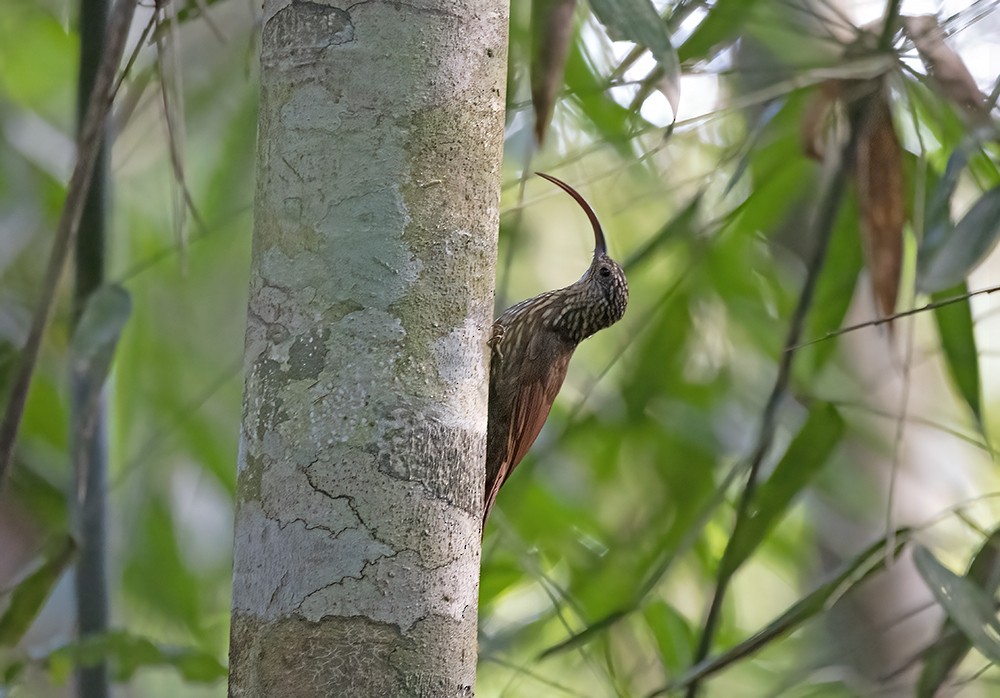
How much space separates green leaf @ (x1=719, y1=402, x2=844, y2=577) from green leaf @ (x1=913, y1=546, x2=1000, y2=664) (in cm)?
27

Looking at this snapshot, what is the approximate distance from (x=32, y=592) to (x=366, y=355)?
1.09 meters

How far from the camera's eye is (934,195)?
1985mm

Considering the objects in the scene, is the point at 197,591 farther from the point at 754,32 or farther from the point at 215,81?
the point at 754,32

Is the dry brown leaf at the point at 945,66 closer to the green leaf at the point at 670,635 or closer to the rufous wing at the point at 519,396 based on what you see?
the rufous wing at the point at 519,396

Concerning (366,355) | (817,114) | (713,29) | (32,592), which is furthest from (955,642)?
(32,592)

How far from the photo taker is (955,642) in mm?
2021

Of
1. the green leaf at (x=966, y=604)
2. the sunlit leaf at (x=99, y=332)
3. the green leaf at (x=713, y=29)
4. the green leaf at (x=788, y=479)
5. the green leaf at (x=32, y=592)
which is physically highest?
the green leaf at (x=713, y=29)

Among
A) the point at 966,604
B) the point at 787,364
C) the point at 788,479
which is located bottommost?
the point at 966,604

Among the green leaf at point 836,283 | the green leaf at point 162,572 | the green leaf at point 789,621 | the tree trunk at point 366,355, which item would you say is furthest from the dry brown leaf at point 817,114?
the green leaf at point 162,572

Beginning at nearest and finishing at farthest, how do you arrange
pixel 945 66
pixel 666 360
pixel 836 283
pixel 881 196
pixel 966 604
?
pixel 966 604, pixel 945 66, pixel 881 196, pixel 836 283, pixel 666 360

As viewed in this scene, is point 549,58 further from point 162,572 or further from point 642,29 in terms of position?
point 162,572

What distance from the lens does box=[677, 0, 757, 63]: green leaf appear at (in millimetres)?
2193

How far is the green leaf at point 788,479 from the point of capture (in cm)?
210

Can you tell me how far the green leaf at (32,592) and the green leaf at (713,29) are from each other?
56.0 inches
